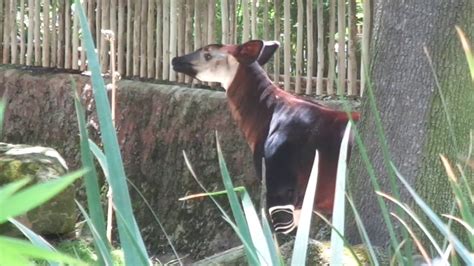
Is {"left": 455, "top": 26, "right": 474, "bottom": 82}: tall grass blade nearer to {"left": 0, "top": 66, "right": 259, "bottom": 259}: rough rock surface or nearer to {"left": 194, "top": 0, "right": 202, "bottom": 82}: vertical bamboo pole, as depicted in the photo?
{"left": 0, "top": 66, "right": 259, "bottom": 259}: rough rock surface

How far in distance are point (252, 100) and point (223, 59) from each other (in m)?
0.35

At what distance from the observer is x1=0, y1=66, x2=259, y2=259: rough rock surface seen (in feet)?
23.2

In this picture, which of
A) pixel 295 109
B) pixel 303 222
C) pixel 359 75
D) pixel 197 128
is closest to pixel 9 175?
pixel 197 128

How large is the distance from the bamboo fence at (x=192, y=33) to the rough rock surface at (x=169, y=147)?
0.33 metres

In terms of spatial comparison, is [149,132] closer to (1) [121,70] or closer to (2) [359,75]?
(1) [121,70]

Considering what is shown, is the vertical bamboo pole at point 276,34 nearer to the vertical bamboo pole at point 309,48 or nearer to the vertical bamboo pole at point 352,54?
the vertical bamboo pole at point 309,48

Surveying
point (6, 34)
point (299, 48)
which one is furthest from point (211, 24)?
point (6, 34)

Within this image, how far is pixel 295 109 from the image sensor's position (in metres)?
5.75

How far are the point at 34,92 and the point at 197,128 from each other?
2.12 metres

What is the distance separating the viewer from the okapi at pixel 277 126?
5.50 meters

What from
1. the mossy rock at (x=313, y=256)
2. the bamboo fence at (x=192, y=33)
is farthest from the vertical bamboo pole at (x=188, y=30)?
the mossy rock at (x=313, y=256)

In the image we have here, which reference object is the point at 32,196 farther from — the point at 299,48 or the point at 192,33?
the point at 192,33

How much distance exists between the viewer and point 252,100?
5.98 m

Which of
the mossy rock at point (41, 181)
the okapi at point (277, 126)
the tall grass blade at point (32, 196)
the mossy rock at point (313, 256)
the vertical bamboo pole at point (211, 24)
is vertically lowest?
the mossy rock at point (41, 181)
